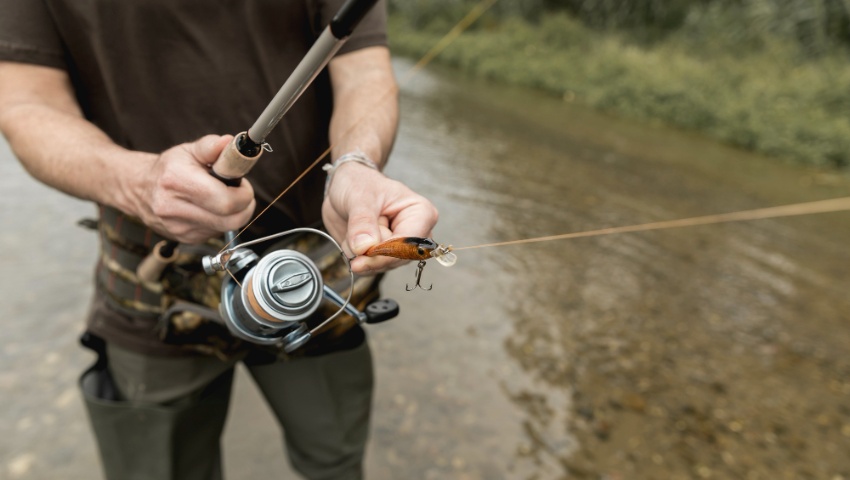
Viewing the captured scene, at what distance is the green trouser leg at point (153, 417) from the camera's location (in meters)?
1.73

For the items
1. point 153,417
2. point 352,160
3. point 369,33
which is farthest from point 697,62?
point 153,417

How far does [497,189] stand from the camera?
22.6ft

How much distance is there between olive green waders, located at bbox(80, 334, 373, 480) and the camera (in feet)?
5.71

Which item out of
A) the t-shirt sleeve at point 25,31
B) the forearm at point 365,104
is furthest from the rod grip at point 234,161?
the t-shirt sleeve at point 25,31

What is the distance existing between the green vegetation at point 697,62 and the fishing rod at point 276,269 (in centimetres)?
1204

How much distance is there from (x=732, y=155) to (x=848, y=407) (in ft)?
27.7

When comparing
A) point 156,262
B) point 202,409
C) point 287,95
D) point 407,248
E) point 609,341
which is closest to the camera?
point 287,95

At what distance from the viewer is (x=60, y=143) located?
53.3 inches

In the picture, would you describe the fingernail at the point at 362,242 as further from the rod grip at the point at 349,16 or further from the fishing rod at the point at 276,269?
the rod grip at the point at 349,16

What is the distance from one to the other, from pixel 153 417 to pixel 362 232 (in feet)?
3.56

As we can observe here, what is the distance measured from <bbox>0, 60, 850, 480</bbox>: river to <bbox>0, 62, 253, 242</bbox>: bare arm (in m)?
1.87

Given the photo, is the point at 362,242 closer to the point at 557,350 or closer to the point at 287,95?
the point at 287,95

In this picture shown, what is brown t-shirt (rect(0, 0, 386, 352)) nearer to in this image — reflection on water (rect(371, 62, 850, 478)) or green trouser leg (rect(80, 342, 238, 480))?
green trouser leg (rect(80, 342, 238, 480))

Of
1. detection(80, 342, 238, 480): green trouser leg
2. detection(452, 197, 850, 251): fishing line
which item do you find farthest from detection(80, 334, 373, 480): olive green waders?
detection(452, 197, 850, 251): fishing line
